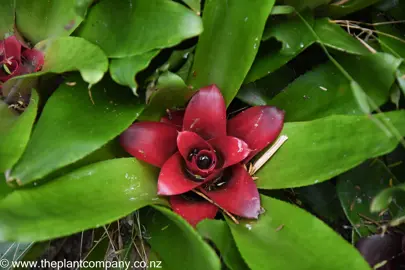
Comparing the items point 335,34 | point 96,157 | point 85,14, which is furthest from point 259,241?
point 85,14

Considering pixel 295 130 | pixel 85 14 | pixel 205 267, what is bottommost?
pixel 205 267

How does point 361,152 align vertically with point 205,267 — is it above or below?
above

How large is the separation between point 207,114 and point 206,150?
81 millimetres

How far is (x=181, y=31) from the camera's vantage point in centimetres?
88

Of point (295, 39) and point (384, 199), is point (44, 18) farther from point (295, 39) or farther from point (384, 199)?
point (384, 199)

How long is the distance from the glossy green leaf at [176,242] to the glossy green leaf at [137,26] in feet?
1.08

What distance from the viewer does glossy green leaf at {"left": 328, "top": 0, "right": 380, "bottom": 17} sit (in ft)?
3.54

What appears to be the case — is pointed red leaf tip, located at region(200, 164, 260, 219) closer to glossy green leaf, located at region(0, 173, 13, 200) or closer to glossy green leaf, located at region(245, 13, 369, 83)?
glossy green leaf, located at region(245, 13, 369, 83)

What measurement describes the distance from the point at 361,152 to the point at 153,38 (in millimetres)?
460

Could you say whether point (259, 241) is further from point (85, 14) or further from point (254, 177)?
point (85, 14)

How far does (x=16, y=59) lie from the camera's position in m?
1.09

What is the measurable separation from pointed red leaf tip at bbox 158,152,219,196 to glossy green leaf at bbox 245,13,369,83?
0.25m

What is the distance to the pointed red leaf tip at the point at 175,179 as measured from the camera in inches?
36.9

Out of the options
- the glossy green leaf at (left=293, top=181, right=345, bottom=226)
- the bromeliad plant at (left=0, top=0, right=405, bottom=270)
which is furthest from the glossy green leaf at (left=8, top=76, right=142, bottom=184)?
the glossy green leaf at (left=293, top=181, right=345, bottom=226)
